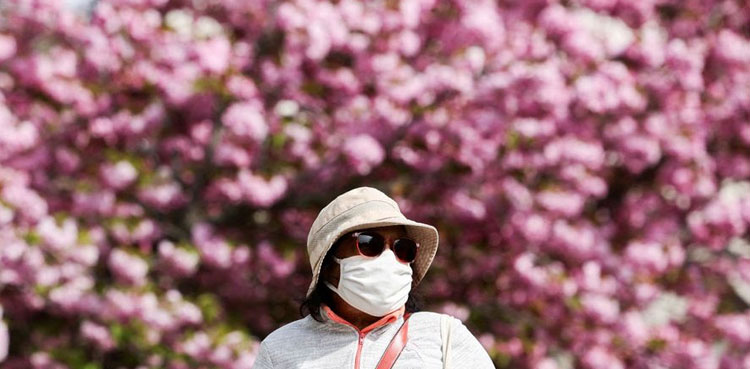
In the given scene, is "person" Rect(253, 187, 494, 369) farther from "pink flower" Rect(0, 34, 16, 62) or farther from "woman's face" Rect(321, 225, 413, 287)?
"pink flower" Rect(0, 34, 16, 62)

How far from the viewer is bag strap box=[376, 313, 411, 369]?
205cm

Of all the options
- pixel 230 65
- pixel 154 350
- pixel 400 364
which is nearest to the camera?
pixel 400 364

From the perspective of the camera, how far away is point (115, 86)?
6.25m

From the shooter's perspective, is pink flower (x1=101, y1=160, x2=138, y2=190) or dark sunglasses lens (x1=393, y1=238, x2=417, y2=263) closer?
dark sunglasses lens (x1=393, y1=238, x2=417, y2=263)

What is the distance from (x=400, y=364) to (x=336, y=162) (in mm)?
4091

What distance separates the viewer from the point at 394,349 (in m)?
2.07

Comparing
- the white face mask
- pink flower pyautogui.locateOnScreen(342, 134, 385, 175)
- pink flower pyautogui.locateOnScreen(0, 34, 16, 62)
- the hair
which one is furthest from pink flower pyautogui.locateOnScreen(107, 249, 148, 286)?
the white face mask

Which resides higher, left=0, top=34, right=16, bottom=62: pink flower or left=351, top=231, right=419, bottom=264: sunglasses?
left=0, top=34, right=16, bottom=62: pink flower

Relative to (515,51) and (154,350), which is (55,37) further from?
(515,51)

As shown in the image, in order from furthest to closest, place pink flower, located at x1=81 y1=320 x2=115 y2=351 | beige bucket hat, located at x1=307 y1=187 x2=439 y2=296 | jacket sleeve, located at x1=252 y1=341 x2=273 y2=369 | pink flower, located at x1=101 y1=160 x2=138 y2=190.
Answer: pink flower, located at x1=101 y1=160 x2=138 y2=190 < pink flower, located at x1=81 y1=320 x2=115 y2=351 < jacket sleeve, located at x1=252 y1=341 x2=273 y2=369 < beige bucket hat, located at x1=307 y1=187 x2=439 y2=296

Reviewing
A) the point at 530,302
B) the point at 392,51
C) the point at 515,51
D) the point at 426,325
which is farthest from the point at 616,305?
the point at 426,325

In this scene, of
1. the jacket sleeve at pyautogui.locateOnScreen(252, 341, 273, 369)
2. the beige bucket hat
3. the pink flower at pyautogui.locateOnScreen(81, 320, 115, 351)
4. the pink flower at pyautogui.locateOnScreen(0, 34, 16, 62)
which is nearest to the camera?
the beige bucket hat

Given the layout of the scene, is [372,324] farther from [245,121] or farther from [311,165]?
[311,165]

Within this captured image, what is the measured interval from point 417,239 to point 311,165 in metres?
3.93
